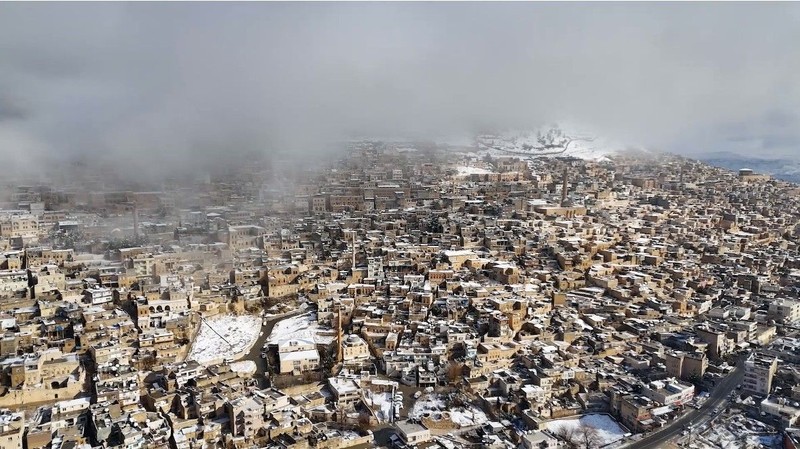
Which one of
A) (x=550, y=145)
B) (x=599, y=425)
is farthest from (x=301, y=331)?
(x=550, y=145)

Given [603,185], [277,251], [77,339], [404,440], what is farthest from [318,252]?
[603,185]

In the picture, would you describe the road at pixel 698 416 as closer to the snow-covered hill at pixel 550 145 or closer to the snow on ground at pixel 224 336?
the snow on ground at pixel 224 336

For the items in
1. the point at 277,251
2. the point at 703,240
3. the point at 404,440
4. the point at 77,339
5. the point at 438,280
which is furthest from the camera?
the point at 703,240

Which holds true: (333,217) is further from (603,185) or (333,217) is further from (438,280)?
(603,185)

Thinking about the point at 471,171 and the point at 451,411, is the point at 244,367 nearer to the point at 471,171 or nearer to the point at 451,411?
the point at 451,411

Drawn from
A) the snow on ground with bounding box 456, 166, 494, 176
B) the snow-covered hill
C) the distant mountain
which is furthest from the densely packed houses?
the distant mountain
